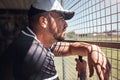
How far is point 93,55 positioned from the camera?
1.20 meters

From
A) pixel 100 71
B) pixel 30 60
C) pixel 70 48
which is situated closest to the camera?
pixel 100 71

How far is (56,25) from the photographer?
1452 millimetres

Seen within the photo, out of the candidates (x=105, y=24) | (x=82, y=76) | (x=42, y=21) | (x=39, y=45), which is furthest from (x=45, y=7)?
(x=82, y=76)

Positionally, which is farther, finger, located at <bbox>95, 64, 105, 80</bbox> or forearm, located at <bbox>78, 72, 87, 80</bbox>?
forearm, located at <bbox>78, 72, 87, 80</bbox>

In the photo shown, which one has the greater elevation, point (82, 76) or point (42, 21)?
point (42, 21)

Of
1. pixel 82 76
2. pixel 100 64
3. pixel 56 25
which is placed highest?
pixel 56 25

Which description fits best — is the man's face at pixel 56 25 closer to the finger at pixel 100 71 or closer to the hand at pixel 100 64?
the hand at pixel 100 64

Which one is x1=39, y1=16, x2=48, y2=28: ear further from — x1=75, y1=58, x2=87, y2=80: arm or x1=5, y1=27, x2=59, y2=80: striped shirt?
x1=75, y1=58, x2=87, y2=80: arm

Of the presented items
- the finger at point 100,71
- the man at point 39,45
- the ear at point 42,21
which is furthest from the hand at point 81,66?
the finger at point 100,71

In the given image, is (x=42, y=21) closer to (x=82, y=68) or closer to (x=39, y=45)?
(x=39, y=45)

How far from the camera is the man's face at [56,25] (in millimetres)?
1443

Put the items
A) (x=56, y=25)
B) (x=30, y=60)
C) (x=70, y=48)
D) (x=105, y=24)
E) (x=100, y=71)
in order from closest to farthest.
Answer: (x=100, y=71) < (x=30, y=60) < (x=56, y=25) < (x=105, y=24) < (x=70, y=48)

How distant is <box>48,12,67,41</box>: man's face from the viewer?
4.74 feet

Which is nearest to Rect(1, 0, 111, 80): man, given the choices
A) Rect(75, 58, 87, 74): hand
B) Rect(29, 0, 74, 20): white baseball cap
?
Rect(29, 0, 74, 20): white baseball cap
